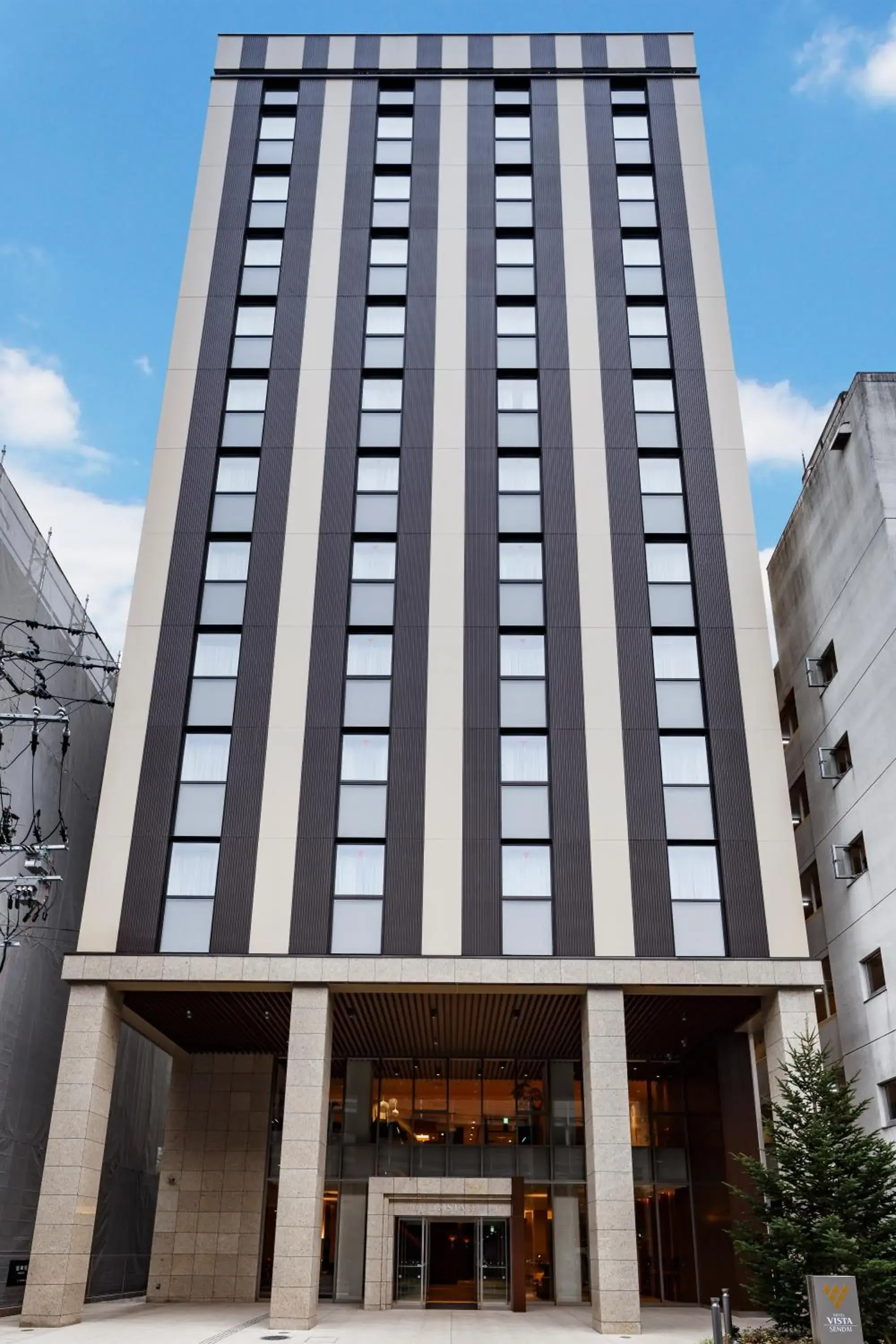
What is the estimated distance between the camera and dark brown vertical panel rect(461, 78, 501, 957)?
2553 cm

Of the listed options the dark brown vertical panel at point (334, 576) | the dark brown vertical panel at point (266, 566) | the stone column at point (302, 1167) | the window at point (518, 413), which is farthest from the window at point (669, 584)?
the stone column at point (302, 1167)

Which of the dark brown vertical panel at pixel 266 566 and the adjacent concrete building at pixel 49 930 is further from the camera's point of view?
the adjacent concrete building at pixel 49 930

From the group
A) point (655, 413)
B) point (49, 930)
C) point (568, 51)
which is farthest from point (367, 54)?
point (49, 930)

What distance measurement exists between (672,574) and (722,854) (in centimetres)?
773

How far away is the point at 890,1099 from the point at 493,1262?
1126 centimetres

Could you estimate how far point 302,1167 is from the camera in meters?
23.4

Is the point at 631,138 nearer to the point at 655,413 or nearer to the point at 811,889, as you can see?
the point at 655,413

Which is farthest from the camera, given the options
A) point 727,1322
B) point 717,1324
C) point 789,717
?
point 789,717

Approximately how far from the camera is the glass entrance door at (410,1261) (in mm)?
29188

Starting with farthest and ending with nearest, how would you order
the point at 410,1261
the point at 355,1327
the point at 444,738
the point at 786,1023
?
the point at 410,1261 < the point at 444,738 < the point at 786,1023 < the point at 355,1327

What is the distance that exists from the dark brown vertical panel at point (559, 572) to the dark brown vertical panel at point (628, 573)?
1.04 meters

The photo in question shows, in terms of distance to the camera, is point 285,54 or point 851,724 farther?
point 285,54

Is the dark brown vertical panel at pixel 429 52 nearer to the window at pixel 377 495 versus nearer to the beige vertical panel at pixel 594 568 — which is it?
the beige vertical panel at pixel 594 568

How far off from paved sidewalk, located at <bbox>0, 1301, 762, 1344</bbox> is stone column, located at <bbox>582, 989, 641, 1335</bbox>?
0.57m
